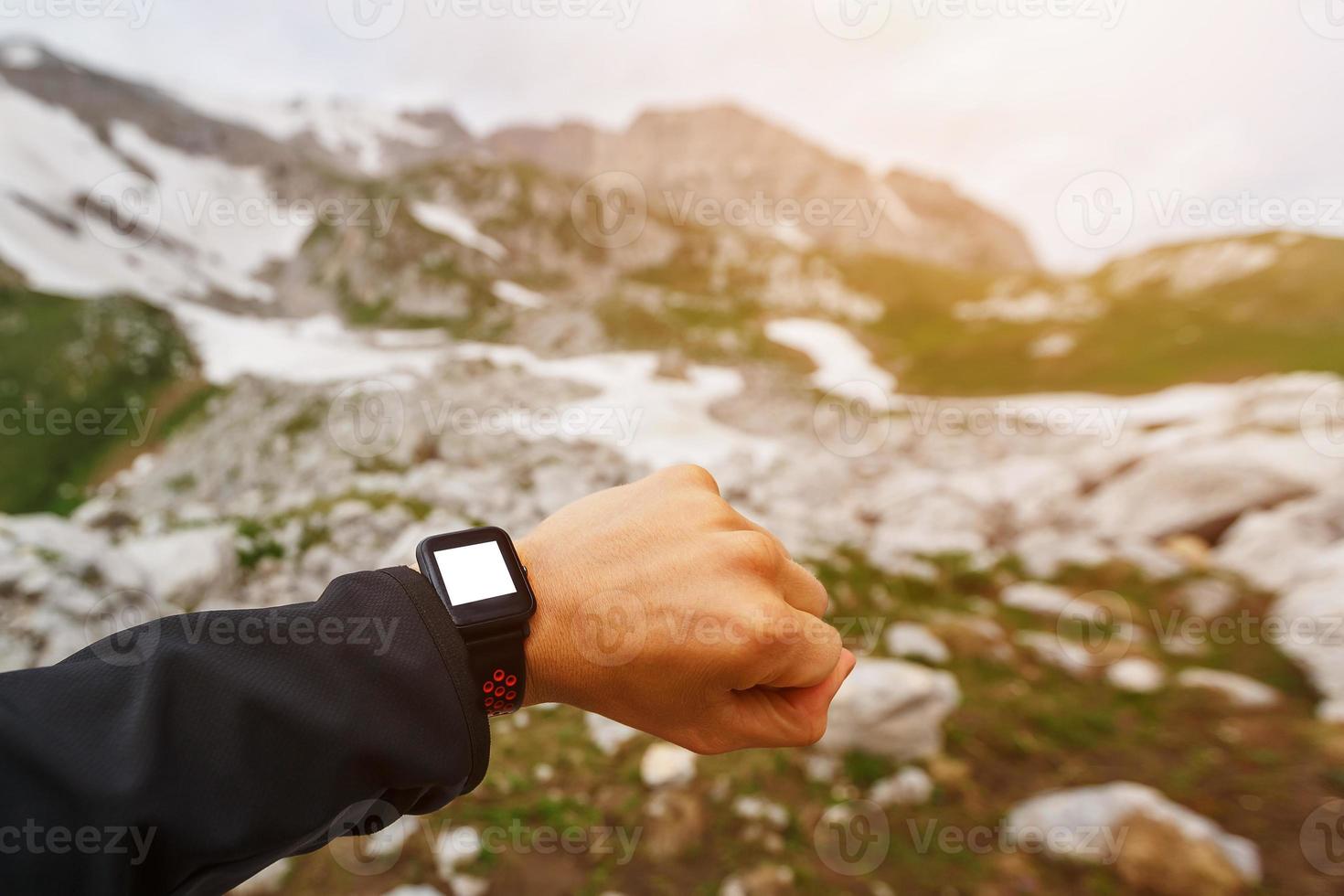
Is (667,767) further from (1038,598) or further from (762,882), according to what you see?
(1038,598)

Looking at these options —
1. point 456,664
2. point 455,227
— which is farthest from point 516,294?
point 456,664

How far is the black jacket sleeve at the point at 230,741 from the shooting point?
5.50 ft

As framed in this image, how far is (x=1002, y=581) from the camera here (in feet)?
46.3

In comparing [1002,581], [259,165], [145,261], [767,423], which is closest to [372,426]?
[767,423]

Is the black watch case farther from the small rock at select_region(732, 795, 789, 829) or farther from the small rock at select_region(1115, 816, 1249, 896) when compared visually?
the small rock at select_region(1115, 816, 1249, 896)

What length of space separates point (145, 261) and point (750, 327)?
89.2m

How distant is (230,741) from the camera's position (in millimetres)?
1921

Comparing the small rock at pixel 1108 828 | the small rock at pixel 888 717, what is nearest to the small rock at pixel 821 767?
the small rock at pixel 888 717

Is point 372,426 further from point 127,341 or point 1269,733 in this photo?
point 127,341

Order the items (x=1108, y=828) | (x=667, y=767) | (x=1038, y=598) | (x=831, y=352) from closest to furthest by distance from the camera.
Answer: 1. (x=1108, y=828)
2. (x=667, y=767)
3. (x=1038, y=598)
4. (x=831, y=352)

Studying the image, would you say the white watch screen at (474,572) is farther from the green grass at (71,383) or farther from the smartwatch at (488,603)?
the green grass at (71,383)

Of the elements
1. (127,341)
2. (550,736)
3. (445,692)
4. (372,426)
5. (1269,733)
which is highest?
(445,692)

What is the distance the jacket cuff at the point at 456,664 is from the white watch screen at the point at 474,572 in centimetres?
13

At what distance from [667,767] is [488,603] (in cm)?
576
